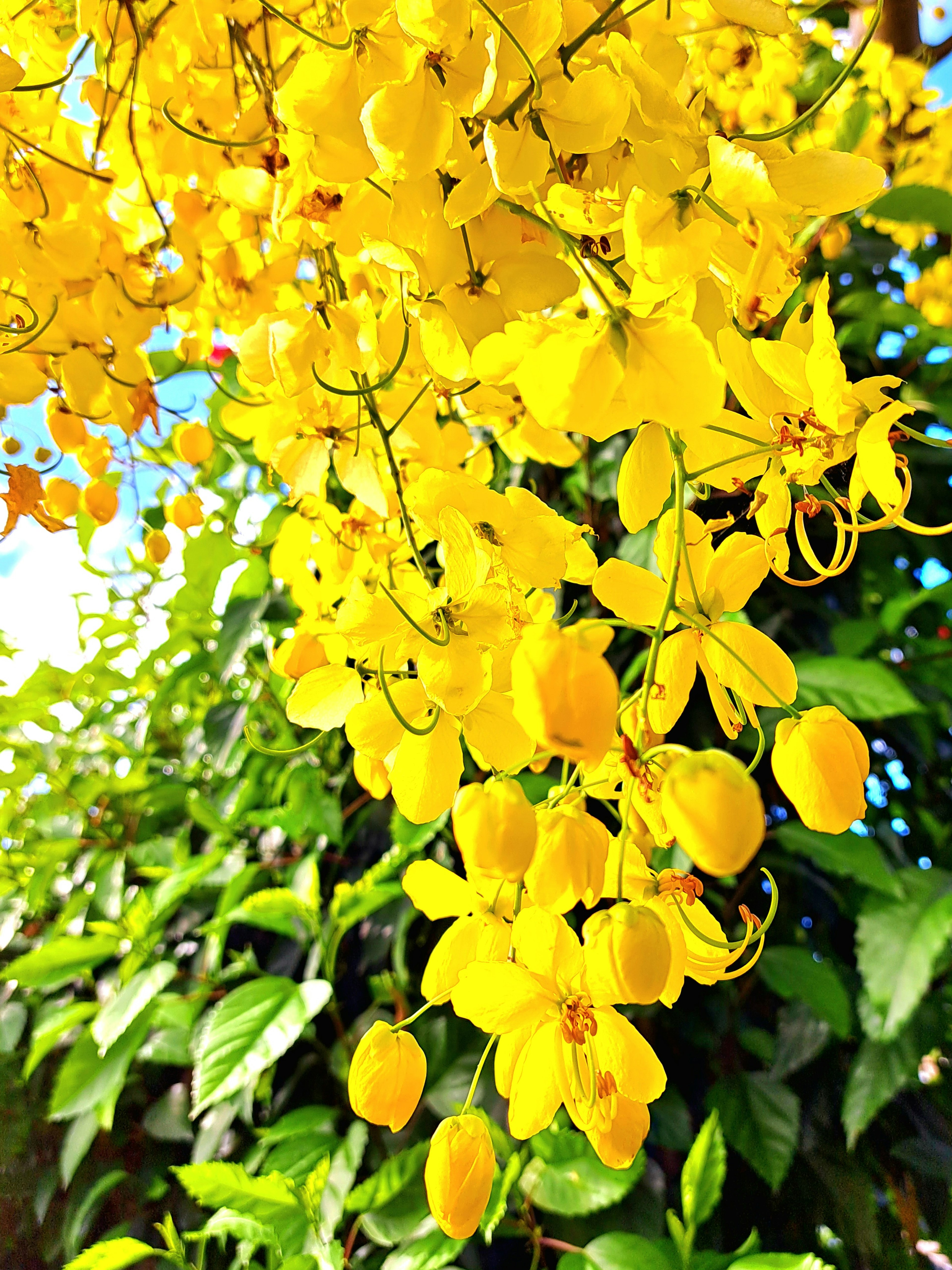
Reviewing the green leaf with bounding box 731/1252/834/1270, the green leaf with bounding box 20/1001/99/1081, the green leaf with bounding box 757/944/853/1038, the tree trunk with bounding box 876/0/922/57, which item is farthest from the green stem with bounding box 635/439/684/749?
the tree trunk with bounding box 876/0/922/57

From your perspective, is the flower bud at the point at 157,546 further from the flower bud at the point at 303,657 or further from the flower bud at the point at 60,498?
the flower bud at the point at 303,657

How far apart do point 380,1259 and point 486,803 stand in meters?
0.57

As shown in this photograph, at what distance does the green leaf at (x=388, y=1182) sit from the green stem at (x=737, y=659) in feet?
1.51

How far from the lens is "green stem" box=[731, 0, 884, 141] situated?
0.74 feet

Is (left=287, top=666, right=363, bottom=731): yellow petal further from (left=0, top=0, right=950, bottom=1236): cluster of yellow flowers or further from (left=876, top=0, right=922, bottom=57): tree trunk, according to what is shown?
(left=876, top=0, right=922, bottom=57): tree trunk

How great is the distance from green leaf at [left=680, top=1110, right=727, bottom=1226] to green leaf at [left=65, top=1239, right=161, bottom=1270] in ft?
1.05

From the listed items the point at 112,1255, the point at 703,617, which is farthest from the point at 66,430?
the point at 112,1255

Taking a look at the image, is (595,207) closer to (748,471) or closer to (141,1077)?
(748,471)

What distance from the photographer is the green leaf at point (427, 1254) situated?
51 centimetres

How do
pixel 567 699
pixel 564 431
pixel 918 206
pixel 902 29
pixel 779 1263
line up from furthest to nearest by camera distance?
pixel 902 29
pixel 918 206
pixel 779 1263
pixel 564 431
pixel 567 699

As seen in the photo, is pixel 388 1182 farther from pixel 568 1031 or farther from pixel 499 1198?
pixel 568 1031

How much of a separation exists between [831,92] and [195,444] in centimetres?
43

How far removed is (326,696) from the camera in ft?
1.01

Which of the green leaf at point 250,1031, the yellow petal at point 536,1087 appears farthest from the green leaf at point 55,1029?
the yellow petal at point 536,1087
